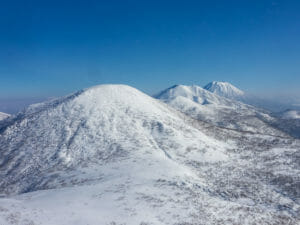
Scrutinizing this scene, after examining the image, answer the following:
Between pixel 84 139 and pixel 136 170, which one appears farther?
pixel 84 139

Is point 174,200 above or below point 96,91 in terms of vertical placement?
below

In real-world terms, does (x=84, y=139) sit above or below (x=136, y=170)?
above

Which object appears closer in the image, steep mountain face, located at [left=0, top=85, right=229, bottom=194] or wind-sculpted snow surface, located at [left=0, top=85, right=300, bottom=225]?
wind-sculpted snow surface, located at [left=0, top=85, right=300, bottom=225]

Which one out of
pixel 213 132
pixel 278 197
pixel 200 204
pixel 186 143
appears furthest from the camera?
pixel 213 132

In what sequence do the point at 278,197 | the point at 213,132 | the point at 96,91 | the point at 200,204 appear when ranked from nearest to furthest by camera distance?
the point at 200,204
the point at 278,197
the point at 213,132
the point at 96,91

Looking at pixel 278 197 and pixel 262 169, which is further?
pixel 262 169

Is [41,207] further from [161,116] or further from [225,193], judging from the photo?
[161,116]

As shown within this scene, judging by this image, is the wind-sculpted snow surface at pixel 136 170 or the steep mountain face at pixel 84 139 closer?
the wind-sculpted snow surface at pixel 136 170

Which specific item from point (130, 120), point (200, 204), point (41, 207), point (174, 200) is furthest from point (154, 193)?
point (130, 120)
